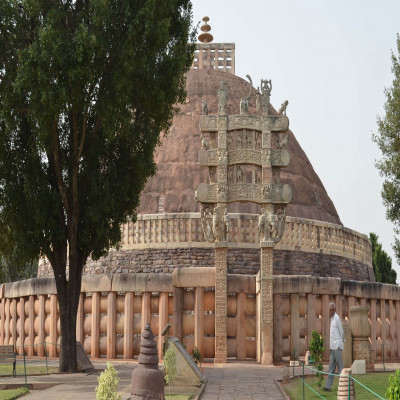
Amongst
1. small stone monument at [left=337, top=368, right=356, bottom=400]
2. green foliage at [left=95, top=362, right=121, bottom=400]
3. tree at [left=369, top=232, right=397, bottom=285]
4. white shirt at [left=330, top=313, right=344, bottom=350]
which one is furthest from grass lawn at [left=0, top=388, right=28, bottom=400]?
tree at [left=369, top=232, right=397, bottom=285]

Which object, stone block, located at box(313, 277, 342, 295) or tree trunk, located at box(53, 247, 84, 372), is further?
stone block, located at box(313, 277, 342, 295)

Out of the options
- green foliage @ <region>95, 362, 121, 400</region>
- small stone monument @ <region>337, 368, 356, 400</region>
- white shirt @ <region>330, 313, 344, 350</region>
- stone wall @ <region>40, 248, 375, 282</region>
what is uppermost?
stone wall @ <region>40, 248, 375, 282</region>

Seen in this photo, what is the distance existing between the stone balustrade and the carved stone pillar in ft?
1.02

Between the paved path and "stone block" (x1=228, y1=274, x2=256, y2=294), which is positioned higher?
"stone block" (x1=228, y1=274, x2=256, y2=294)

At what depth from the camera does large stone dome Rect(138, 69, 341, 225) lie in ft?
83.3

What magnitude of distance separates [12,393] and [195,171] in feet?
56.1

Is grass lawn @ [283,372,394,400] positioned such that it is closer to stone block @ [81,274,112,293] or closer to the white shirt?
the white shirt

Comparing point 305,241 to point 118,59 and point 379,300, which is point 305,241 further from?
point 118,59

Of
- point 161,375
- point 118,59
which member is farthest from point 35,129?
point 161,375

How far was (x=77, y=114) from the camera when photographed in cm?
1329

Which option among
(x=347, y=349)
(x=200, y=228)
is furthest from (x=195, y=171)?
(x=347, y=349)

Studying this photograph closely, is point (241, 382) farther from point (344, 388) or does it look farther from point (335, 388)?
point (344, 388)

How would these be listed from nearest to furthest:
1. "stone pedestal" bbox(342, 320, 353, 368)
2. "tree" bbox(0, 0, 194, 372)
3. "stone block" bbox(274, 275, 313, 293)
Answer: "tree" bbox(0, 0, 194, 372)
"stone pedestal" bbox(342, 320, 353, 368)
"stone block" bbox(274, 275, 313, 293)

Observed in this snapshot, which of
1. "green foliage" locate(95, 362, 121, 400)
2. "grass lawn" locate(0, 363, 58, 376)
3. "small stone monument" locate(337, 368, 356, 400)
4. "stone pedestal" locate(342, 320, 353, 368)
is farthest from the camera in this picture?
"stone pedestal" locate(342, 320, 353, 368)
